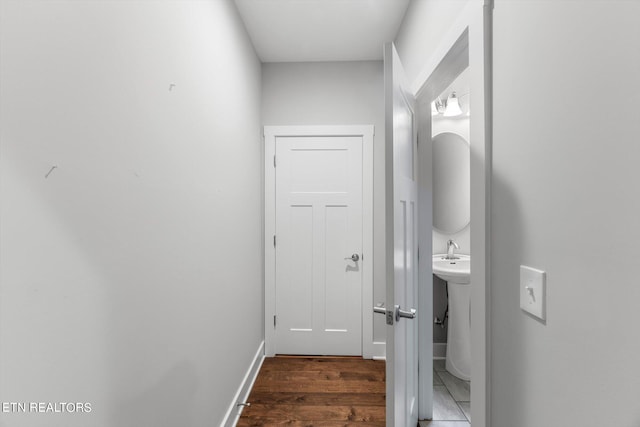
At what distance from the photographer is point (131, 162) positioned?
916 mm

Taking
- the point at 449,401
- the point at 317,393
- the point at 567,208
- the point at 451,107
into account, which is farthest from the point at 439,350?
the point at 567,208

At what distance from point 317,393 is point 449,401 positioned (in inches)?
35.7

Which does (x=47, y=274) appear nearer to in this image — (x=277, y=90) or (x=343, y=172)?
(x=343, y=172)

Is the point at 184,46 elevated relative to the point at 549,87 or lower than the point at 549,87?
elevated

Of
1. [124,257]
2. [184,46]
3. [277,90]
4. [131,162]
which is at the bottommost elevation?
[124,257]

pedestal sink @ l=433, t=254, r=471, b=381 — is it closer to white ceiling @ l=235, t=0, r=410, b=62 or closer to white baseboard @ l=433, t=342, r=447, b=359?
white baseboard @ l=433, t=342, r=447, b=359

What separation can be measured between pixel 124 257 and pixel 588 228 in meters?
1.16

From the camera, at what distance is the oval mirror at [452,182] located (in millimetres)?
2648

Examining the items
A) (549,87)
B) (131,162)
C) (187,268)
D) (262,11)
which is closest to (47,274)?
(131,162)

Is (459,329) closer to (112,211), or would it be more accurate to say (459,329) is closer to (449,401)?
(449,401)

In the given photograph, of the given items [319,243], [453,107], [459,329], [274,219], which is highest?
[453,107]

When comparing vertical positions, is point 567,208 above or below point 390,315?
above

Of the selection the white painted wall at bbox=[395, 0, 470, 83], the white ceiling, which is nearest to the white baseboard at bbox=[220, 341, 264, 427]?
the white painted wall at bbox=[395, 0, 470, 83]

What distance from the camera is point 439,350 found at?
8.52ft
